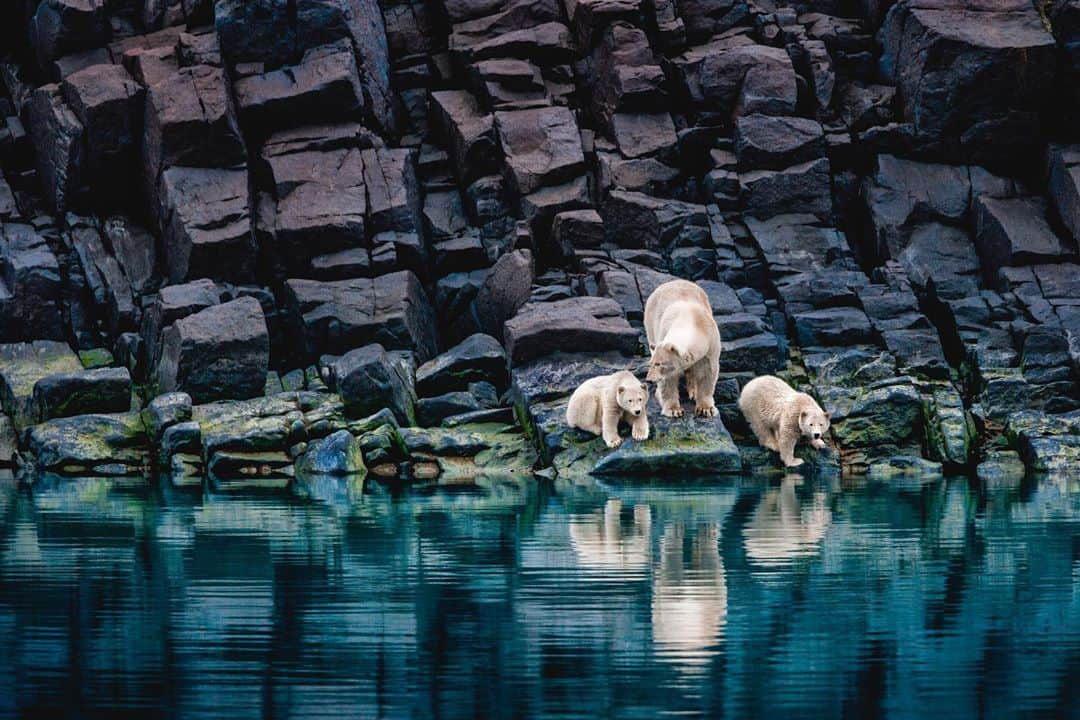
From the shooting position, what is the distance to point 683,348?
86.9ft

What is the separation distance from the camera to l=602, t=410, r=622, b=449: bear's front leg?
27.2 m

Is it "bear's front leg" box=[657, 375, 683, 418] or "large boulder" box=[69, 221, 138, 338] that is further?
"large boulder" box=[69, 221, 138, 338]

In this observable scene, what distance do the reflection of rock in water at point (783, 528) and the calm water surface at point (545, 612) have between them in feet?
0.26

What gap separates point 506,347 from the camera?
106ft

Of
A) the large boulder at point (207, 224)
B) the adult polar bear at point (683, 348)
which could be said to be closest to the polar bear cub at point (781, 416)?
the adult polar bear at point (683, 348)

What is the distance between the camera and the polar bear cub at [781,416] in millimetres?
27781

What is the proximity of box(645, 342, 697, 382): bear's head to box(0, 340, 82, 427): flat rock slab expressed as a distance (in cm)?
1271

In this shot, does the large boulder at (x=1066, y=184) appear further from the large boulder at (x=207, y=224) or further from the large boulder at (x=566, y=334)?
the large boulder at (x=207, y=224)

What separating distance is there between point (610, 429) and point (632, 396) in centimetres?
85

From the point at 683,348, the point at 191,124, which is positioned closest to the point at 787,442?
the point at 683,348

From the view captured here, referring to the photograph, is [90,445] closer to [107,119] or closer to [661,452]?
[661,452]

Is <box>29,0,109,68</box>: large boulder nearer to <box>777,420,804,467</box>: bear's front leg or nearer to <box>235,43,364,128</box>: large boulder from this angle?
<box>235,43,364,128</box>: large boulder

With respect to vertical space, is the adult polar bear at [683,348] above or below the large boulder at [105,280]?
below

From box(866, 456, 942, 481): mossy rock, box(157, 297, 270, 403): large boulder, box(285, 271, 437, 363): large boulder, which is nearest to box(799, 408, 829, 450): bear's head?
box(866, 456, 942, 481): mossy rock
